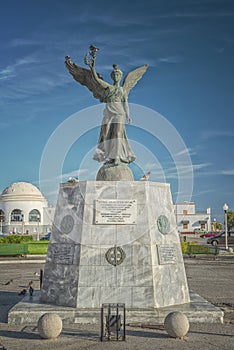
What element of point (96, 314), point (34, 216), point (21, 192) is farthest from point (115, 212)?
point (21, 192)

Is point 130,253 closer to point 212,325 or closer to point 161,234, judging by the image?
point 161,234

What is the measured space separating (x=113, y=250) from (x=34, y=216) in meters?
98.3

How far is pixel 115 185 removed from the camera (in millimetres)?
10820

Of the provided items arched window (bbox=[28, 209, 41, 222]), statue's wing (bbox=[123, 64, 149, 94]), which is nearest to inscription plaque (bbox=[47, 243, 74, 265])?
statue's wing (bbox=[123, 64, 149, 94])

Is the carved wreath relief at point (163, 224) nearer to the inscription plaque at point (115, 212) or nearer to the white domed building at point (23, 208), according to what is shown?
the inscription plaque at point (115, 212)

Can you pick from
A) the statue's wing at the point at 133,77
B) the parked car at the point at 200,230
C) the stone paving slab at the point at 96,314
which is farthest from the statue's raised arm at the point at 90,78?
the parked car at the point at 200,230

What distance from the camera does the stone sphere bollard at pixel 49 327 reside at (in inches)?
313

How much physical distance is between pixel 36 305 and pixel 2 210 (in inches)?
3929

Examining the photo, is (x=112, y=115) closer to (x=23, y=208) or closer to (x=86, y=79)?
(x=86, y=79)

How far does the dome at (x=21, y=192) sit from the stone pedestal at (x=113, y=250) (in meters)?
95.9

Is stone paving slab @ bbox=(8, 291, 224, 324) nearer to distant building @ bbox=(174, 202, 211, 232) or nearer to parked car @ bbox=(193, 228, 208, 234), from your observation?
parked car @ bbox=(193, 228, 208, 234)

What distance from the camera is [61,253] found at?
10.5 m

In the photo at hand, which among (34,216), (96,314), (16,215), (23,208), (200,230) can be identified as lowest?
(96,314)

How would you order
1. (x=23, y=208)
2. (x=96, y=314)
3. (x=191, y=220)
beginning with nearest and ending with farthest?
(x=96, y=314) → (x=191, y=220) → (x=23, y=208)
